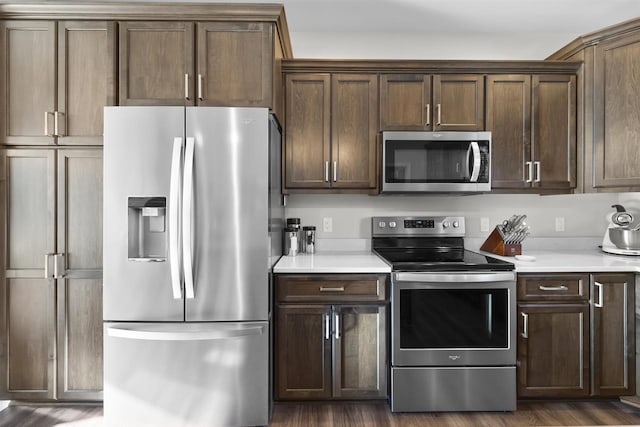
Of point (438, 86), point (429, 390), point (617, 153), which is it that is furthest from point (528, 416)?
point (438, 86)

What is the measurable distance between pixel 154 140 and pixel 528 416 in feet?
8.77

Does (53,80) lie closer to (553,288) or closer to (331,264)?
(331,264)

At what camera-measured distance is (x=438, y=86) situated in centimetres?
273

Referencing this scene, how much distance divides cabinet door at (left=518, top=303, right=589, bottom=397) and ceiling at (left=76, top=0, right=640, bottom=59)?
2.01 metres

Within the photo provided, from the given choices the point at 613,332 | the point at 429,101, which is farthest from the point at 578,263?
the point at 429,101

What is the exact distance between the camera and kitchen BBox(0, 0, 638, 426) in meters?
3.10

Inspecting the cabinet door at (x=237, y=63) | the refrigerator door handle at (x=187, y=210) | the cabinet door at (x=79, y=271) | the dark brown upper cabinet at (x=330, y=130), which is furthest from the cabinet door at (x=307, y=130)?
the cabinet door at (x=79, y=271)

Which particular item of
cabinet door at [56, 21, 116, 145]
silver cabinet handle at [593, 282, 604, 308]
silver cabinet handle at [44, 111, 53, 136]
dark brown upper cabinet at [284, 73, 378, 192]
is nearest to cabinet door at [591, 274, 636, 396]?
silver cabinet handle at [593, 282, 604, 308]

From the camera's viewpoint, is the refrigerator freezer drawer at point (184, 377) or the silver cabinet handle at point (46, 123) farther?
the silver cabinet handle at point (46, 123)

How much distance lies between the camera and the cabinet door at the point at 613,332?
7.77 feet

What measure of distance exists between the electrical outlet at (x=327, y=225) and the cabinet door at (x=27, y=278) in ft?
5.88

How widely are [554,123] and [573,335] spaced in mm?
1431

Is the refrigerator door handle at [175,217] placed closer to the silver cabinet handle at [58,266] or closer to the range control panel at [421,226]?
the silver cabinet handle at [58,266]

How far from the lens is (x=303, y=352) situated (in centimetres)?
236
